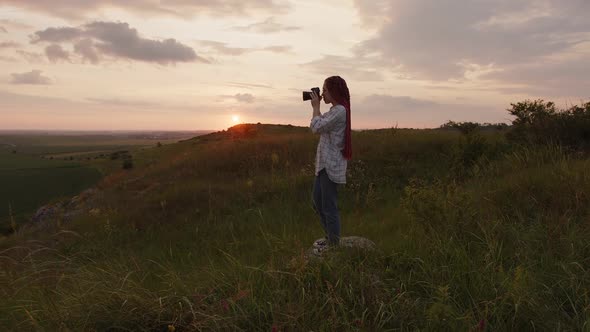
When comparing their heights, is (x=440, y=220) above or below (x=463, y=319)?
above

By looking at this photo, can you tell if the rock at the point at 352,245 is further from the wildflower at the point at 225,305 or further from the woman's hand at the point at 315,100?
the woman's hand at the point at 315,100

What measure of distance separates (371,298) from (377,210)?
4.26 metres

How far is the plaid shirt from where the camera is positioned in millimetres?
4395

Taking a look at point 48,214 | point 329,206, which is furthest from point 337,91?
point 48,214

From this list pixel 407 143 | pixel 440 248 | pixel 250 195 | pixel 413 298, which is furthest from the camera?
pixel 407 143

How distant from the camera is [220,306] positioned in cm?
276

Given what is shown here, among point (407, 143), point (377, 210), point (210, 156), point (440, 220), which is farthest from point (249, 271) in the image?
point (210, 156)

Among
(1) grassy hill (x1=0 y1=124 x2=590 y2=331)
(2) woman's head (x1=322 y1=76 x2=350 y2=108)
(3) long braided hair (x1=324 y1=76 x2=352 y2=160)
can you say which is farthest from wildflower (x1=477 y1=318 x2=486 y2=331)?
(2) woman's head (x1=322 y1=76 x2=350 y2=108)

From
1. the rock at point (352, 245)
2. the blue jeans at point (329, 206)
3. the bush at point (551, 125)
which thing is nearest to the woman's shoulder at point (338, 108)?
the blue jeans at point (329, 206)

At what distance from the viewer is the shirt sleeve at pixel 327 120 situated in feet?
14.3

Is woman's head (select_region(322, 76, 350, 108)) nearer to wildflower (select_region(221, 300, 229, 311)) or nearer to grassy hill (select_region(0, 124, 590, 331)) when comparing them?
grassy hill (select_region(0, 124, 590, 331))

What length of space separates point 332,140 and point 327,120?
33cm

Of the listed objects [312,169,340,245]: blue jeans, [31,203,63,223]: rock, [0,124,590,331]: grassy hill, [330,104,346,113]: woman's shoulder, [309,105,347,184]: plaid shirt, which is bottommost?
[31,203,63,223]: rock

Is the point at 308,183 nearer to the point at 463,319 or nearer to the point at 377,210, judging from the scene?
the point at 377,210
